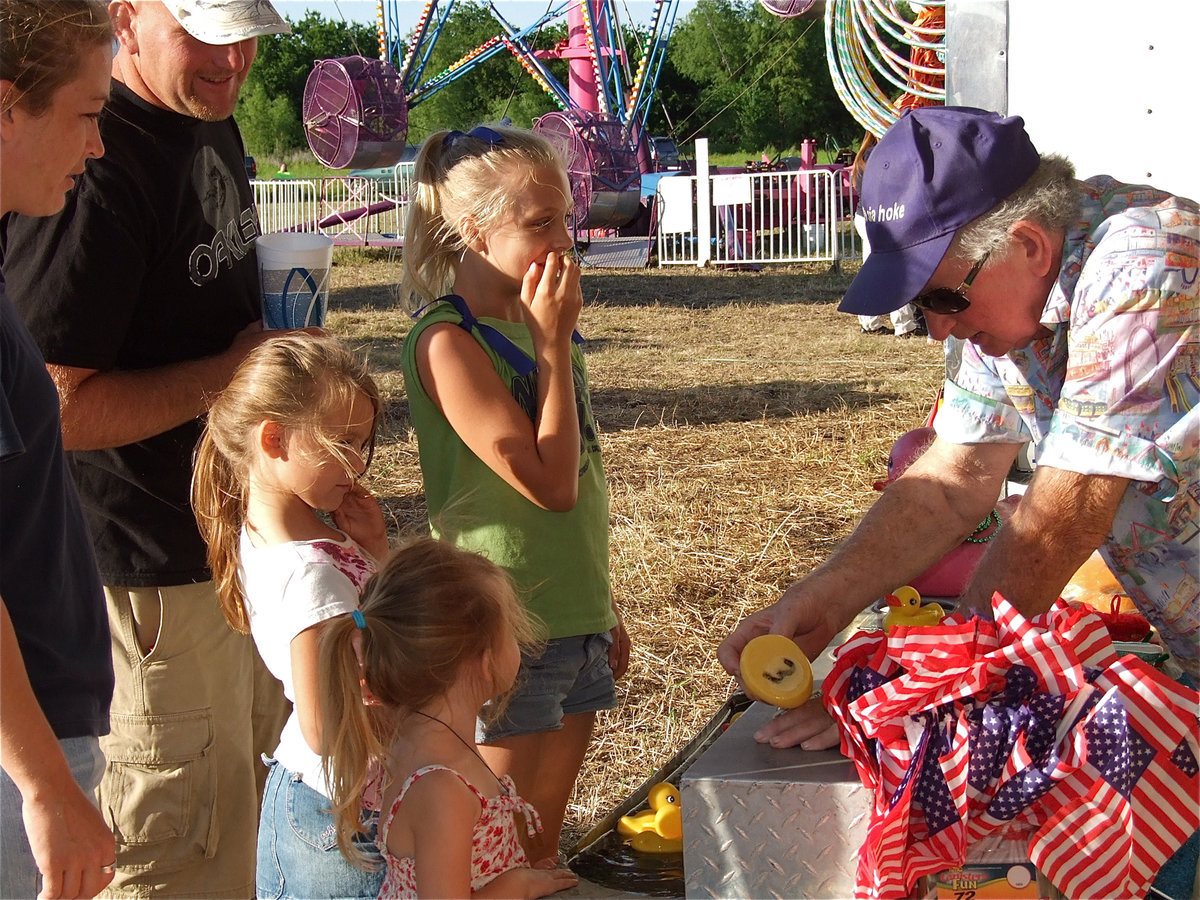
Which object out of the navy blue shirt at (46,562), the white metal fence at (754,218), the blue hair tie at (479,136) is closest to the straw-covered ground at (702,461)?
the navy blue shirt at (46,562)

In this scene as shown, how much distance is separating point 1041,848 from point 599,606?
98 cm

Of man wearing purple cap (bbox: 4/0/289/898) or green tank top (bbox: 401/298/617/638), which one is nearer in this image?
man wearing purple cap (bbox: 4/0/289/898)

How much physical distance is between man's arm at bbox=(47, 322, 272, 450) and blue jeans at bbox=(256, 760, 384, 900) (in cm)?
70

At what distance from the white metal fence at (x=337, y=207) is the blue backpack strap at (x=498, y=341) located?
644 inches

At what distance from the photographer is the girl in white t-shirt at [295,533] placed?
6.58 feet

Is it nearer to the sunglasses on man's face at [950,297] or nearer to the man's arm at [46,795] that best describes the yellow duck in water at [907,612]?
the sunglasses on man's face at [950,297]

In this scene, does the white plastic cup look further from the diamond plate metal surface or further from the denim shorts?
the diamond plate metal surface

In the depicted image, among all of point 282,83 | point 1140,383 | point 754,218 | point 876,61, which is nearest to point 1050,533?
point 1140,383

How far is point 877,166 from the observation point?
2.11 m

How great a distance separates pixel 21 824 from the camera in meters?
1.67

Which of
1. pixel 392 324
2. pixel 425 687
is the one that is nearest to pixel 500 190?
pixel 425 687

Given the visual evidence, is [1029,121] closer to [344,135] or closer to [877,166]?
[877,166]

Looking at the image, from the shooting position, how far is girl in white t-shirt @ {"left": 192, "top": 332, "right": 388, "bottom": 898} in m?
2.01

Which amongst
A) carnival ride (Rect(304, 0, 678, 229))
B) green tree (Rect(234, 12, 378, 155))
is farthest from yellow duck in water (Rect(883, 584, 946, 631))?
green tree (Rect(234, 12, 378, 155))
